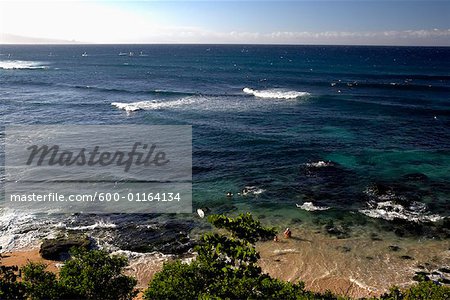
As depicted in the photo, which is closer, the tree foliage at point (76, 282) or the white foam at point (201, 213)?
the tree foliage at point (76, 282)

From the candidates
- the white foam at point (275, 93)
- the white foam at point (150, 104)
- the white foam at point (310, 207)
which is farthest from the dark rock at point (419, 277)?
the white foam at point (275, 93)

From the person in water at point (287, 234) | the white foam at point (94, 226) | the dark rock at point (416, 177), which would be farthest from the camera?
the dark rock at point (416, 177)

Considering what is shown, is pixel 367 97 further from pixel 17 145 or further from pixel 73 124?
pixel 17 145

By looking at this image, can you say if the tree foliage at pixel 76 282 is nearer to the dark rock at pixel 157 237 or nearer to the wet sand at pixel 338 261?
the wet sand at pixel 338 261

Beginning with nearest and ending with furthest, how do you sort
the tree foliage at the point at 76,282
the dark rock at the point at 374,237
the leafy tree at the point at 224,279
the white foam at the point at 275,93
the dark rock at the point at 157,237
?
the tree foliage at the point at 76,282
the leafy tree at the point at 224,279
the dark rock at the point at 157,237
the dark rock at the point at 374,237
the white foam at the point at 275,93

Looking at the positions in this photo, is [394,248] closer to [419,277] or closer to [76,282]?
[419,277]

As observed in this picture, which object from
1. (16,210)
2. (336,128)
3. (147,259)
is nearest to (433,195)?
(336,128)

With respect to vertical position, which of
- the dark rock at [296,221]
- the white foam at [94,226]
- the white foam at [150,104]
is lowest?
the white foam at [94,226]
